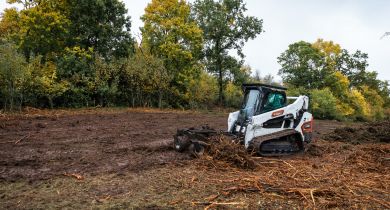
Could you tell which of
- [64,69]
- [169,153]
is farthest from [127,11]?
[169,153]

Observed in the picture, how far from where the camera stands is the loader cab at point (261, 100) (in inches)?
404

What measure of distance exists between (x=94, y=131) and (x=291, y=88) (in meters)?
35.7

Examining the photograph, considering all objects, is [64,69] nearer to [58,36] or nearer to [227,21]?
[58,36]

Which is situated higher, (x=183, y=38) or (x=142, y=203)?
(x=183, y=38)

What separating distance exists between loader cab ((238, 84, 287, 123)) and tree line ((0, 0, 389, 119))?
46.2ft

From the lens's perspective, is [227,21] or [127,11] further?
[227,21]

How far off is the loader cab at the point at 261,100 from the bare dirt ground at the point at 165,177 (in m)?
1.57

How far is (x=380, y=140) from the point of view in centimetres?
1505

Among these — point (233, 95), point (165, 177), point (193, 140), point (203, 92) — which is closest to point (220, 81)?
point (233, 95)

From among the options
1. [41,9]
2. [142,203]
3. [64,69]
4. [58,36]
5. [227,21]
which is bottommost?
[142,203]

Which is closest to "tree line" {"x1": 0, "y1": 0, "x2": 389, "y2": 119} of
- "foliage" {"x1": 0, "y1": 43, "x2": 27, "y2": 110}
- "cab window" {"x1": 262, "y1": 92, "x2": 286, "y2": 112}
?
"foliage" {"x1": 0, "y1": 43, "x2": 27, "y2": 110}

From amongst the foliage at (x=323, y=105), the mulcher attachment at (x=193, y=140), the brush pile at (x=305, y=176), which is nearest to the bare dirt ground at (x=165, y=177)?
the brush pile at (x=305, y=176)

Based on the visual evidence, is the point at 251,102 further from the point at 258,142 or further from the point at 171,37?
the point at 171,37

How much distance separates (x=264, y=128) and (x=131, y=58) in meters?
19.3
